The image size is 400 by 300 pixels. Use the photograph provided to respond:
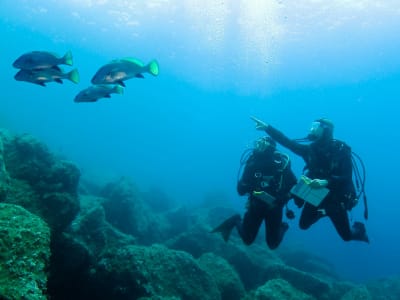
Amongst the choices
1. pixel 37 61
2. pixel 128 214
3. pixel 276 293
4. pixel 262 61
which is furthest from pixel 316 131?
pixel 262 61

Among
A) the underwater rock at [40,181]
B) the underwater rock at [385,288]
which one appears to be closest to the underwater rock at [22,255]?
the underwater rock at [40,181]

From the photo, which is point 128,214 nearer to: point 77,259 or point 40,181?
point 40,181

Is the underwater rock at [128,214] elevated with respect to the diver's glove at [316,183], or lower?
lower

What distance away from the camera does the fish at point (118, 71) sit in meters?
5.00

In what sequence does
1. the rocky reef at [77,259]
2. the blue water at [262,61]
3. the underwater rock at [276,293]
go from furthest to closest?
the blue water at [262,61]
the underwater rock at [276,293]
the rocky reef at [77,259]

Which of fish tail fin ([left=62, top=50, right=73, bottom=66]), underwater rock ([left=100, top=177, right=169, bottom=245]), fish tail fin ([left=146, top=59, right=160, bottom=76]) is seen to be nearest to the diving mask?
fish tail fin ([left=146, top=59, right=160, bottom=76])

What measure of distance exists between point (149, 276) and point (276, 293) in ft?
10.6

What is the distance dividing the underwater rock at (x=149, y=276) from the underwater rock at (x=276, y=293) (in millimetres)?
967

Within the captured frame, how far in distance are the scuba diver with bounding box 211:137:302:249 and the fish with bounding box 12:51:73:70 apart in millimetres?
4396

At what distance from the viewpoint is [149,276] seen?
638 cm

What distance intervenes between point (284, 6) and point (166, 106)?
135234mm

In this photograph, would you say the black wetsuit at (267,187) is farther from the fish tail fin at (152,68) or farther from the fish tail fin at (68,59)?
the fish tail fin at (68,59)

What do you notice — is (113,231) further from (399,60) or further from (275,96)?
(275,96)

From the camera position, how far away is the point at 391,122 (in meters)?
109
